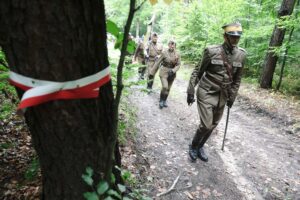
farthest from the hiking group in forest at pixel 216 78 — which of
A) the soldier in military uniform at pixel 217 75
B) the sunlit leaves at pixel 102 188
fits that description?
the sunlit leaves at pixel 102 188

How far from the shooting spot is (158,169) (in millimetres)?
5008

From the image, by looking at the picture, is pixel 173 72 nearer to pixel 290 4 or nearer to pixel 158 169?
pixel 158 169

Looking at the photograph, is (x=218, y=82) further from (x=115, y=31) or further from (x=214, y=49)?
(x=115, y=31)

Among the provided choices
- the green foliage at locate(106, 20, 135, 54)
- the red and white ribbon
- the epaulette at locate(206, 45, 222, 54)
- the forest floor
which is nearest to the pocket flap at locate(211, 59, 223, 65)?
the epaulette at locate(206, 45, 222, 54)

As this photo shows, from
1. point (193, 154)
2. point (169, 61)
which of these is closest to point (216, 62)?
point (193, 154)

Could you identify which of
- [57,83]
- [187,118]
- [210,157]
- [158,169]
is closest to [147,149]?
[158,169]

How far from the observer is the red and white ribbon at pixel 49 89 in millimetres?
1393

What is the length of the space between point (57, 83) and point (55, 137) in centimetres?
37

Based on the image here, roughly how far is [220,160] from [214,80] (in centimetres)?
172

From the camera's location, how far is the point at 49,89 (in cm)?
142

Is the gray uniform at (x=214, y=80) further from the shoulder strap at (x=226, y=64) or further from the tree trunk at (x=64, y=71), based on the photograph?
the tree trunk at (x=64, y=71)

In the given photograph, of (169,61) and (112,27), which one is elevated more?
(112,27)

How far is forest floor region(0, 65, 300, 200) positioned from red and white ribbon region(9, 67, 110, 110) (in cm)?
164

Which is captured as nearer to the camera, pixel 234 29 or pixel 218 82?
pixel 234 29
